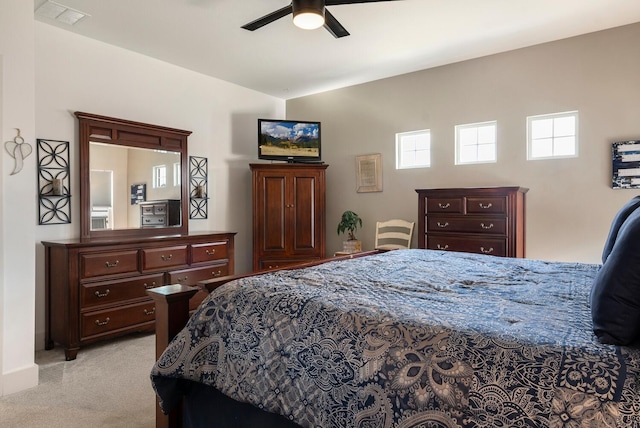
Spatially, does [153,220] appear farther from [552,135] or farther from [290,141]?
[552,135]

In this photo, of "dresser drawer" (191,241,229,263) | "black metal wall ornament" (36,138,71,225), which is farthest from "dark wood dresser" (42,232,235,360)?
"black metal wall ornament" (36,138,71,225)

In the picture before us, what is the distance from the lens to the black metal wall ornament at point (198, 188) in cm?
461

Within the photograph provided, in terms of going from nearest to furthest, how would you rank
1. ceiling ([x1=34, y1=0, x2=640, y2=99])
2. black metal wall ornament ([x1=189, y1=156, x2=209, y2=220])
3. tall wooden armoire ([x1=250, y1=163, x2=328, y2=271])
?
ceiling ([x1=34, y1=0, x2=640, y2=99]) → black metal wall ornament ([x1=189, y1=156, x2=209, y2=220]) → tall wooden armoire ([x1=250, y1=163, x2=328, y2=271])

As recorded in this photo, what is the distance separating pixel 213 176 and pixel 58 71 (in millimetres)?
1938

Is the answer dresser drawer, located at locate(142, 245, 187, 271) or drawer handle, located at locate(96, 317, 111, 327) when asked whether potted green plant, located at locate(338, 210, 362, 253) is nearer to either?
dresser drawer, located at locate(142, 245, 187, 271)

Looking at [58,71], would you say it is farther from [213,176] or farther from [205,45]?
[213,176]

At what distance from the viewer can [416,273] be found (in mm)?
1974

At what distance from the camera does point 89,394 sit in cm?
239

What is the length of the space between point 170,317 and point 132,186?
8.88 feet

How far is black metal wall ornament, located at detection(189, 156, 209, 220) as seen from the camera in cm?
461

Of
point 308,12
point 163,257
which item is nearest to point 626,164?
point 308,12

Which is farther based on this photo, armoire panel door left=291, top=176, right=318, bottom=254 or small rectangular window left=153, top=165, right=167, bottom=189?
armoire panel door left=291, top=176, right=318, bottom=254

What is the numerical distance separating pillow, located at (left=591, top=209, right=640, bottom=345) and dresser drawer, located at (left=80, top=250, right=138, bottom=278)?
335 cm

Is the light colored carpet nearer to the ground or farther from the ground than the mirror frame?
nearer to the ground
